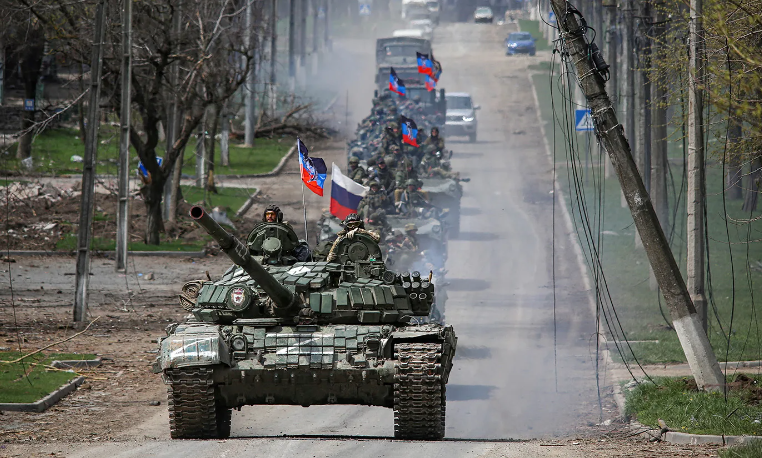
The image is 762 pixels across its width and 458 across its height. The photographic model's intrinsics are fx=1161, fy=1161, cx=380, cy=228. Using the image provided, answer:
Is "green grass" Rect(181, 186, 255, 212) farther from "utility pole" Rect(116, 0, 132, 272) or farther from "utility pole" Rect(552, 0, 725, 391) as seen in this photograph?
"utility pole" Rect(552, 0, 725, 391)

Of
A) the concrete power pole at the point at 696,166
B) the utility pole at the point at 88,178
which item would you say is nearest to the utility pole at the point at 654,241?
the concrete power pole at the point at 696,166

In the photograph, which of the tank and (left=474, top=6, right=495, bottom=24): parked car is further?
(left=474, top=6, right=495, bottom=24): parked car

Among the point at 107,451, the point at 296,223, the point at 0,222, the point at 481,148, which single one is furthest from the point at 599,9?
the point at 107,451

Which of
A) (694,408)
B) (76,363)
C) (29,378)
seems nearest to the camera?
(694,408)

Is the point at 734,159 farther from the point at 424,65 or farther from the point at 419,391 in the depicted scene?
the point at 424,65

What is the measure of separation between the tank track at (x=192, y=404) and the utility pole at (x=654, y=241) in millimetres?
5508

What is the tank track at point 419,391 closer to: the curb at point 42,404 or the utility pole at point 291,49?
the curb at point 42,404

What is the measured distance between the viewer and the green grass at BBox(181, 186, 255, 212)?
1353 inches

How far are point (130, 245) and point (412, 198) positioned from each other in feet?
25.0

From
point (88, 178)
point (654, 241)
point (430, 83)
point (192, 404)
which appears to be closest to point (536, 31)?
point (430, 83)

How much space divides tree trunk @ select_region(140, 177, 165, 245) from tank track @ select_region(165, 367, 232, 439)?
16.6m

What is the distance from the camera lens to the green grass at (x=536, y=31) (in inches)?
2790

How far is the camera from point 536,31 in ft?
254

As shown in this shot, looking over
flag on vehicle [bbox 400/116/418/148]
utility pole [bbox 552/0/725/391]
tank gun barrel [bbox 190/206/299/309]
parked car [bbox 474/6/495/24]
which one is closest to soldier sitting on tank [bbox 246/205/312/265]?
tank gun barrel [bbox 190/206/299/309]
